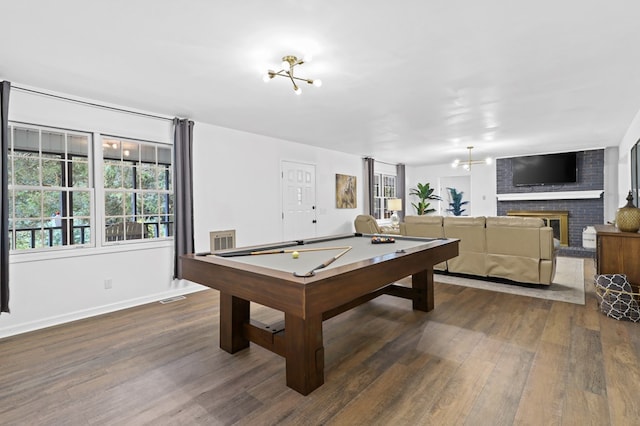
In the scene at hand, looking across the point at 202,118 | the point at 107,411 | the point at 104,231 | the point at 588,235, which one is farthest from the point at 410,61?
the point at 588,235

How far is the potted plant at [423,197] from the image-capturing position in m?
9.40

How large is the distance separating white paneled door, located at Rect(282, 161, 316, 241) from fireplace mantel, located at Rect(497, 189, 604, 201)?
5.03 m

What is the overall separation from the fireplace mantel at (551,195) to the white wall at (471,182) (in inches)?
15.8

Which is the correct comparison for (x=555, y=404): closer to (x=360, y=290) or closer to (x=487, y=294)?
(x=360, y=290)

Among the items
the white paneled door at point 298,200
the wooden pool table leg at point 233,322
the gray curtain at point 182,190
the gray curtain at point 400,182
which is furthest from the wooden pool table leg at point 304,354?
the gray curtain at point 400,182

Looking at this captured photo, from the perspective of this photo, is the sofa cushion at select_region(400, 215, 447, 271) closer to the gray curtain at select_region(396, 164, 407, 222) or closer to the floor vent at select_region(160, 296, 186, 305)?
the floor vent at select_region(160, 296, 186, 305)

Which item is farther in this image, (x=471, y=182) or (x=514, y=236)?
(x=471, y=182)

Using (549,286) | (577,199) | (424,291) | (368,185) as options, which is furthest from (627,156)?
(424,291)

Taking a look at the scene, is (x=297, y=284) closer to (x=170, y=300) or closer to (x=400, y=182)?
(x=170, y=300)

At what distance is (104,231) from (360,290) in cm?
324

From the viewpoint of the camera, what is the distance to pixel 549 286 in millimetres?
4422

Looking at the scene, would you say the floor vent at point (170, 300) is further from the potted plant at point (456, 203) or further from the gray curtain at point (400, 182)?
the potted plant at point (456, 203)

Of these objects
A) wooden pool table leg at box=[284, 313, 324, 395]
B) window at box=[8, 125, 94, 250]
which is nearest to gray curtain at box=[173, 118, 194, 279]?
window at box=[8, 125, 94, 250]

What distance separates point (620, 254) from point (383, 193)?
5781mm
